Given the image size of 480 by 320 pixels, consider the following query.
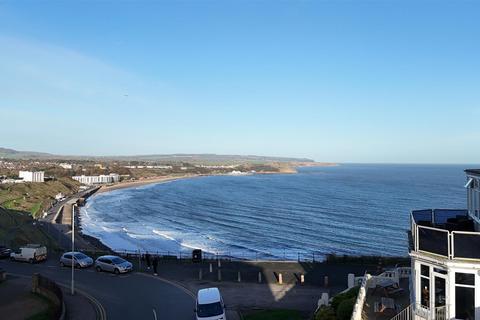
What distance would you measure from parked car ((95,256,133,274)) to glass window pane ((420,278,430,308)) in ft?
72.5

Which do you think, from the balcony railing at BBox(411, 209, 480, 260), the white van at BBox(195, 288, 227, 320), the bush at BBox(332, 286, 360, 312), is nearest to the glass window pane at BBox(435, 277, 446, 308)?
the balcony railing at BBox(411, 209, 480, 260)

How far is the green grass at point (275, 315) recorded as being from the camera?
834 inches

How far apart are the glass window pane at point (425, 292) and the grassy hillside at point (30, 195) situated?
7840cm

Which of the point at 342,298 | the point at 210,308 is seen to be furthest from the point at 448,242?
the point at 210,308

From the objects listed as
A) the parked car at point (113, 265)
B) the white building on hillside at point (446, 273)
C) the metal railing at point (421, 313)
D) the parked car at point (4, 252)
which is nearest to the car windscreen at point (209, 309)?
the metal railing at point (421, 313)

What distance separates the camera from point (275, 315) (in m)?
21.6

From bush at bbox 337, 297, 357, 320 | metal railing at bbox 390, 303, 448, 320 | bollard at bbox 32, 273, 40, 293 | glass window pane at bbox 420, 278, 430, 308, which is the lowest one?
bollard at bbox 32, 273, 40, 293

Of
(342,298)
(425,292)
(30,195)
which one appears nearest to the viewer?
(425,292)

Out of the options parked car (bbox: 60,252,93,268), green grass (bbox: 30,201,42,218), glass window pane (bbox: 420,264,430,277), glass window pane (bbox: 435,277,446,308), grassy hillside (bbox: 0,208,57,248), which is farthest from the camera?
green grass (bbox: 30,201,42,218)

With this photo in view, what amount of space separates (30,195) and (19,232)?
192 feet

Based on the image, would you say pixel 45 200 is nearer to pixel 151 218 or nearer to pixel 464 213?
pixel 151 218

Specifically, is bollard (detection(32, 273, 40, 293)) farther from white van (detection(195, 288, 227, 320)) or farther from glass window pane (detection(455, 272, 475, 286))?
glass window pane (detection(455, 272, 475, 286))

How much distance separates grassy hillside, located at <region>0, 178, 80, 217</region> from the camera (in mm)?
89900

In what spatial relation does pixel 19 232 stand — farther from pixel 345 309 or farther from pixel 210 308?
pixel 345 309
